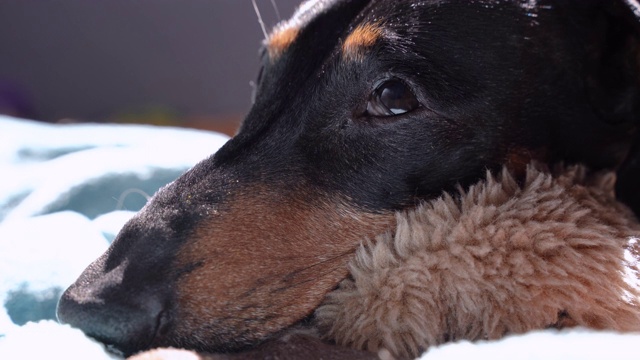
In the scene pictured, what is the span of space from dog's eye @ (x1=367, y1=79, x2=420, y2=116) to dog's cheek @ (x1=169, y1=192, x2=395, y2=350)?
22 cm

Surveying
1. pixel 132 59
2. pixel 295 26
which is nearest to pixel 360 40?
pixel 295 26

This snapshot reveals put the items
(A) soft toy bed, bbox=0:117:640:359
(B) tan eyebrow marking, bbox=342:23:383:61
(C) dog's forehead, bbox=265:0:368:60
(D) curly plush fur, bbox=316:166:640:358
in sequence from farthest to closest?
1. (C) dog's forehead, bbox=265:0:368:60
2. (B) tan eyebrow marking, bbox=342:23:383:61
3. (D) curly plush fur, bbox=316:166:640:358
4. (A) soft toy bed, bbox=0:117:640:359

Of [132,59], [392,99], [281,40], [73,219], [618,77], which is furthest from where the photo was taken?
[132,59]

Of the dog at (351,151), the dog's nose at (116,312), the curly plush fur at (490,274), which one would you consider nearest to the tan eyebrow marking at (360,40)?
the dog at (351,151)

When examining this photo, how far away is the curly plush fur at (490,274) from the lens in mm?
1068

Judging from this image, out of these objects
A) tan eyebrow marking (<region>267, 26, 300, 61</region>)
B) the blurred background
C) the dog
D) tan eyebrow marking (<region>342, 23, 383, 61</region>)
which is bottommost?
the dog

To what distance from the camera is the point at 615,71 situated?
1504 millimetres

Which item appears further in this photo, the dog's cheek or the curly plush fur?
the dog's cheek

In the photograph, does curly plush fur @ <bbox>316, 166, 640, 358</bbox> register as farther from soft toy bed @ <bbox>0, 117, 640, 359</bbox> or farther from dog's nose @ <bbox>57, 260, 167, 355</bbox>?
dog's nose @ <bbox>57, 260, 167, 355</bbox>

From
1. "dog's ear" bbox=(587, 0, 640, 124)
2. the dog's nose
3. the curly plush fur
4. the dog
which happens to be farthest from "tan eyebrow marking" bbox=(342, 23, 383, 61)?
the dog's nose

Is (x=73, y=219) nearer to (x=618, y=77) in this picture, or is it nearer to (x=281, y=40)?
(x=281, y=40)

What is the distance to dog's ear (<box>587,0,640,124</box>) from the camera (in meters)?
1.46

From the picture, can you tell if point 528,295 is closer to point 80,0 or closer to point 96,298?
point 96,298

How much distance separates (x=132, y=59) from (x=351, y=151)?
10.4 feet
